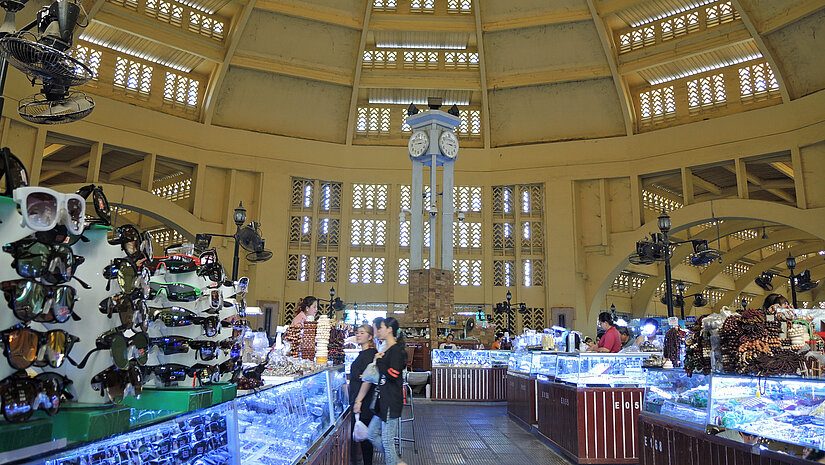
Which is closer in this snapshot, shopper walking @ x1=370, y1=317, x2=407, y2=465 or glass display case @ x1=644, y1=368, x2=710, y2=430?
glass display case @ x1=644, y1=368, x2=710, y2=430

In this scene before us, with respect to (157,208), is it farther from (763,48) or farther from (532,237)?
(763,48)

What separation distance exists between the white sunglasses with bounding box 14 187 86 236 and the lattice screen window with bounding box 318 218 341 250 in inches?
752

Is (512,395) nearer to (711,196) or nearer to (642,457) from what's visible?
(642,457)

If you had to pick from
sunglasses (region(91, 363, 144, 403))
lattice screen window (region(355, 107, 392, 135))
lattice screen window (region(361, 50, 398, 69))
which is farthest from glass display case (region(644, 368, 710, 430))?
lattice screen window (region(355, 107, 392, 135))

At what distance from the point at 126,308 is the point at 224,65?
18.7 m

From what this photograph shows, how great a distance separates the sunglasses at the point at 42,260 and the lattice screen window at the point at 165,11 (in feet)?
61.1

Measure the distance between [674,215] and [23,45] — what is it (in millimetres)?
18198

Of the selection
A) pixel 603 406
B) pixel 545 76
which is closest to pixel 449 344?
pixel 603 406

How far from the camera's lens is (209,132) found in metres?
19.1

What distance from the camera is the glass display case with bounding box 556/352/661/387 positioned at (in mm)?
6664

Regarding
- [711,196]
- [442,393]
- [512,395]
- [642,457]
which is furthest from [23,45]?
[711,196]

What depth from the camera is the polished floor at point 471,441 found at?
271 inches

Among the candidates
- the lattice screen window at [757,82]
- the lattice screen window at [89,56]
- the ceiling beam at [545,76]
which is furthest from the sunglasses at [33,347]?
the lattice screen window at [757,82]

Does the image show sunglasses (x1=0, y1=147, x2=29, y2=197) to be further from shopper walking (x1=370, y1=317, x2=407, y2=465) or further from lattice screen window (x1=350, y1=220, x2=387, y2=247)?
lattice screen window (x1=350, y1=220, x2=387, y2=247)
